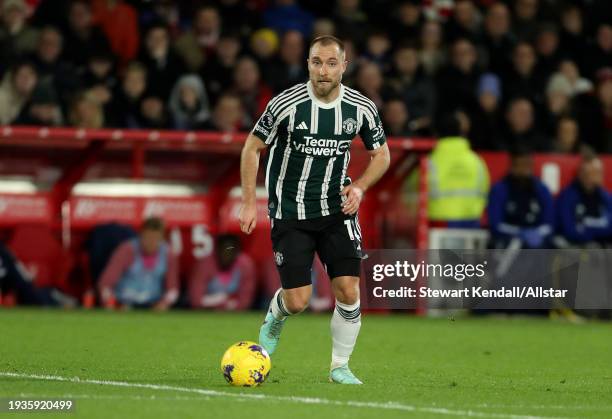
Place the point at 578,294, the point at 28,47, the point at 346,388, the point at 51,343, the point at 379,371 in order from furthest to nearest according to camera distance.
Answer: the point at 28,47
the point at 51,343
the point at 379,371
the point at 578,294
the point at 346,388

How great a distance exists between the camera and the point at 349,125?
894 cm

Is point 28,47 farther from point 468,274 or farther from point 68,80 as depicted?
point 468,274

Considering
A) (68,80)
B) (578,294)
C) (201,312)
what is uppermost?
(68,80)

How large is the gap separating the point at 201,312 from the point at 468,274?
7126mm

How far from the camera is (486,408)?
780cm

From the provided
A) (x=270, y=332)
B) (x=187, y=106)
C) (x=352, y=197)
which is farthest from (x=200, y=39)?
(x=352, y=197)

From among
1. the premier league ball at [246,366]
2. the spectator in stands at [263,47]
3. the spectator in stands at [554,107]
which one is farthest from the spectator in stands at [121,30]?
the premier league ball at [246,366]

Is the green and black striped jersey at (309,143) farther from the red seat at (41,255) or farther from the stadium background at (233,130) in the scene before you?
the red seat at (41,255)

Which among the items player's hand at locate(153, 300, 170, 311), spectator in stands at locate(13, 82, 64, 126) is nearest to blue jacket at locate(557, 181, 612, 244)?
player's hand at locate(153, 300, 170, 311)

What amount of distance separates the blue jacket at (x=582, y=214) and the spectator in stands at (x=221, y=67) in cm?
424

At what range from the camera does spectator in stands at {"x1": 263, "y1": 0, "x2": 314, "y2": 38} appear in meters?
19.1

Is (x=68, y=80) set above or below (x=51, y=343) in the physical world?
above

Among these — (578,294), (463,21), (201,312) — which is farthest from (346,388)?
(463,21)

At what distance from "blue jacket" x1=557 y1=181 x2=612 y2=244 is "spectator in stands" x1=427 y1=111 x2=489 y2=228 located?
0.93 metres
